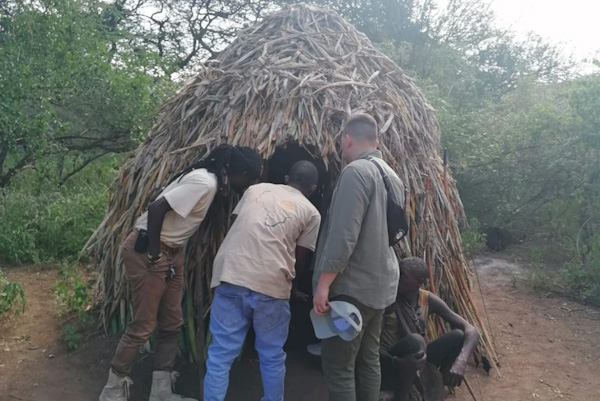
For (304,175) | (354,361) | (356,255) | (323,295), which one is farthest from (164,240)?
(354,361)

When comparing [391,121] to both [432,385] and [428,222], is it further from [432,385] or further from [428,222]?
[432,385]

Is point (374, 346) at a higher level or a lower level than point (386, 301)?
lower

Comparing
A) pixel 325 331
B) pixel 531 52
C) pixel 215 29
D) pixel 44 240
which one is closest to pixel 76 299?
pixel 44 240

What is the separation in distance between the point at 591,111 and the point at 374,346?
5.51 meters

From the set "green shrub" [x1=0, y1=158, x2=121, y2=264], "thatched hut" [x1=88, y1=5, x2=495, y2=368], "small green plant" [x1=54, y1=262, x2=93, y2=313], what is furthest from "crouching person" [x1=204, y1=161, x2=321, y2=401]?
"green shrub" [x1=0, y1=158, x2=121, y2=264]

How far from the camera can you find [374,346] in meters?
3.58

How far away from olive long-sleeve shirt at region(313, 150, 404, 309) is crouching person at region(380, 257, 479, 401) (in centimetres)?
65

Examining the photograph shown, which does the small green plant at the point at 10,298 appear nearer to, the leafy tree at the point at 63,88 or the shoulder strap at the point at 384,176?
the leafy tree at the point at 63,88

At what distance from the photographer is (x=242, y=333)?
11.9 ft

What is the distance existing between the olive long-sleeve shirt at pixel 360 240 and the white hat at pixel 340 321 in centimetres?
10

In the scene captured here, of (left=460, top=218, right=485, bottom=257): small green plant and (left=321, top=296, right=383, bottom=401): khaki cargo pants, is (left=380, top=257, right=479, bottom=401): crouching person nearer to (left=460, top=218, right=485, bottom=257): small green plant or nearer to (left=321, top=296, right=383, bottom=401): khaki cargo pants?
(left=321, top=296, right=383, bottom=401): khaki cargo pants

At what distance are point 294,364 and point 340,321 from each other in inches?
66.7

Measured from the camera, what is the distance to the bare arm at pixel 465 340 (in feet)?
13.2

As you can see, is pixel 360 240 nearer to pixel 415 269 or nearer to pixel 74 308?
pixel 415 269
